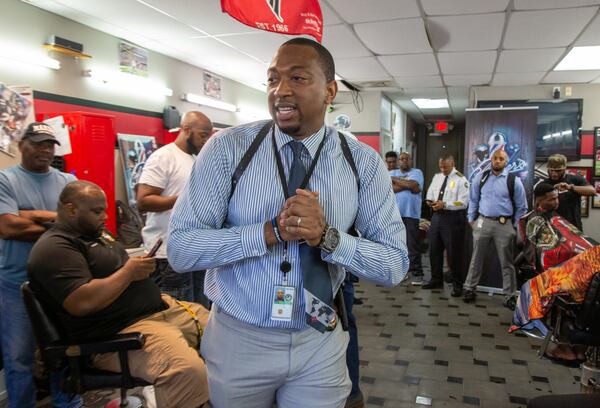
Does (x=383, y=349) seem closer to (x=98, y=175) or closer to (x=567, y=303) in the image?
(x=567, y=303)

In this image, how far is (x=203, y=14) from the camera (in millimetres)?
3848

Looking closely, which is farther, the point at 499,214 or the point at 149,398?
the point at 499,214

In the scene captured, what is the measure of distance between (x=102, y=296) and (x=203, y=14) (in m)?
2.76

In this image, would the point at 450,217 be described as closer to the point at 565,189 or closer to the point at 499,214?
the point at 499,214

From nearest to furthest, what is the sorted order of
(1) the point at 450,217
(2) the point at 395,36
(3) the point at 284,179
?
(3) the point at 284,179 < (2) the point at 395,36 < (1) the point at 450,217

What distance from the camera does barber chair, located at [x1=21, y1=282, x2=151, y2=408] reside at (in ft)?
6.46

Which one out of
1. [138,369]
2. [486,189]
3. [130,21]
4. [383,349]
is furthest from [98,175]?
[486,189]

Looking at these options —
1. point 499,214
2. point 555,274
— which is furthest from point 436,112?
point 555,274

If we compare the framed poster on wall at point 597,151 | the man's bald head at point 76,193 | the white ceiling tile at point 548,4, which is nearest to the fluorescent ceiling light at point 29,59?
the man's bald head at point 76,193

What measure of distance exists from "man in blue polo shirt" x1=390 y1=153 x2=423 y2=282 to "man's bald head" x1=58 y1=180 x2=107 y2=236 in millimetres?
4138

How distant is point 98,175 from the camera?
360cm

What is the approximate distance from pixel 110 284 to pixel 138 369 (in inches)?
16.6

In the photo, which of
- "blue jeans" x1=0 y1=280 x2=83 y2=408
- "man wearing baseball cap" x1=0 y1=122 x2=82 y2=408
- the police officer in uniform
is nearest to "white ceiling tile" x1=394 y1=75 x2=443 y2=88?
the police officer in uniform

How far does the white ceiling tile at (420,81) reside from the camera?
7004 millimetres
